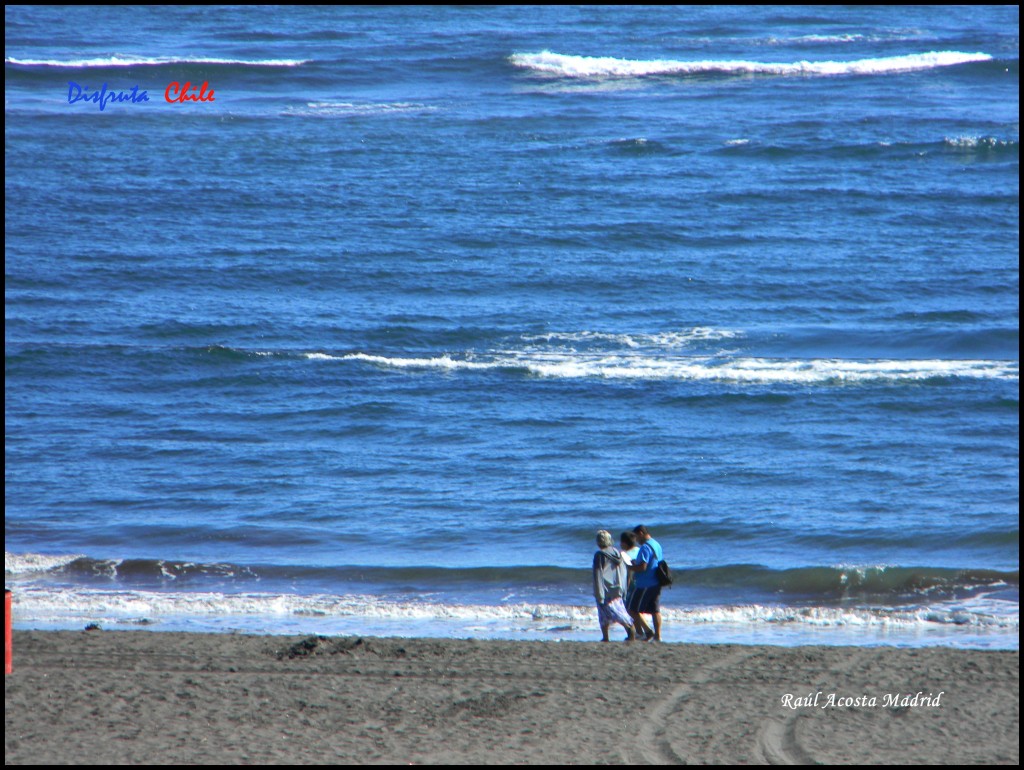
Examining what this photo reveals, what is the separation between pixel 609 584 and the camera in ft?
33.6

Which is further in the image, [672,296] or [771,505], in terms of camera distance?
[672,296]

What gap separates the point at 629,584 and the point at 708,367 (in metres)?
12.6

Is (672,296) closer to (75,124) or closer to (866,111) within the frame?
(866,111)

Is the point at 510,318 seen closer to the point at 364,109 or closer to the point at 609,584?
the point at 364,109

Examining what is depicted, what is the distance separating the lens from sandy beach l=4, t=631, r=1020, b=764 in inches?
288

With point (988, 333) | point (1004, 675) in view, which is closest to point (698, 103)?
point (988, 333)

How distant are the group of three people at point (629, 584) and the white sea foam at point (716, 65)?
3307 centimetres

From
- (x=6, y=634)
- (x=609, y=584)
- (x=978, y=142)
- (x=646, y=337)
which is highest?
(x=978, y=142)

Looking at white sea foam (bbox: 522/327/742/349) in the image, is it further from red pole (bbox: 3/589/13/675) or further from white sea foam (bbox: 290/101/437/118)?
red pole (bbox: 3/589/13/675)

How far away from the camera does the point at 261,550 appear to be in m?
14.5

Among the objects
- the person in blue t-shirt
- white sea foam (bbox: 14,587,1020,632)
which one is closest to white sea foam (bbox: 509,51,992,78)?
white sea foam (bbox: 14,587,1020,632)

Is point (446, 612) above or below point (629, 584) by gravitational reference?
below

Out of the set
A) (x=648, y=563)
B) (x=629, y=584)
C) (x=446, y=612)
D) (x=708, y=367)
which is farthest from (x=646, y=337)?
(x=648, y=563)

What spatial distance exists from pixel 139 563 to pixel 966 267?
71.4 feet
